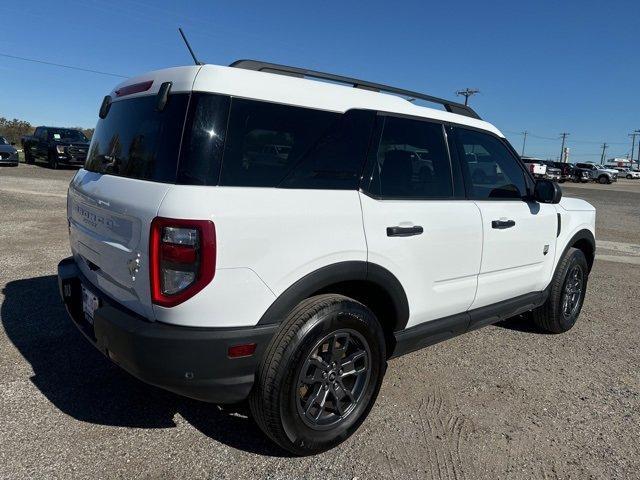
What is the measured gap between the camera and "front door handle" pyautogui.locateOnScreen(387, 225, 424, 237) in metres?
2.65

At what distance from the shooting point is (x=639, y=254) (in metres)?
8.66

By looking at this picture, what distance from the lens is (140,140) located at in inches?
97.7

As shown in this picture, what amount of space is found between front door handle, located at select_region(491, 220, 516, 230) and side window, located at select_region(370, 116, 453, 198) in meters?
0.44

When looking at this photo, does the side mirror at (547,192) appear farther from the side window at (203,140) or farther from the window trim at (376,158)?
the side window at (203,140)

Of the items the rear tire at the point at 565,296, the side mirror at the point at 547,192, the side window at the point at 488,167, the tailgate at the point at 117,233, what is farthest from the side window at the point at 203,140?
the rear tire at the point at 565,296

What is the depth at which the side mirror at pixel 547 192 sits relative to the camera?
3682mm

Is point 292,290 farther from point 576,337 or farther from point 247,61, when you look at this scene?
point 576,337

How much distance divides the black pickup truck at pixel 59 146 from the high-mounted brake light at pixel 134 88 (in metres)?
19.8

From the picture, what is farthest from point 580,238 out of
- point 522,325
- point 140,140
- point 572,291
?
point 140,140

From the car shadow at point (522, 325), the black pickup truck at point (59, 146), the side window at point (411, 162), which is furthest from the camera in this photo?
the black pickup truck at point (59, 146)

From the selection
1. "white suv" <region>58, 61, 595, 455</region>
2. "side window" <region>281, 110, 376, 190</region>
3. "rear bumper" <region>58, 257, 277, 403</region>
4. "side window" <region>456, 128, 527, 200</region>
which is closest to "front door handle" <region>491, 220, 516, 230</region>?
"white suv" <region>58, 61, 595, 455</region>

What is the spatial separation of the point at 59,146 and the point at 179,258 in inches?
867

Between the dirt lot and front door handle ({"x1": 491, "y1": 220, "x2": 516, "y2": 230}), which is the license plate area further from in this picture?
front door handle ({"x1": 491, "y1": 220, "x2": 516, "y2": 230})

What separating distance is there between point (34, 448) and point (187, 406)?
82cm
